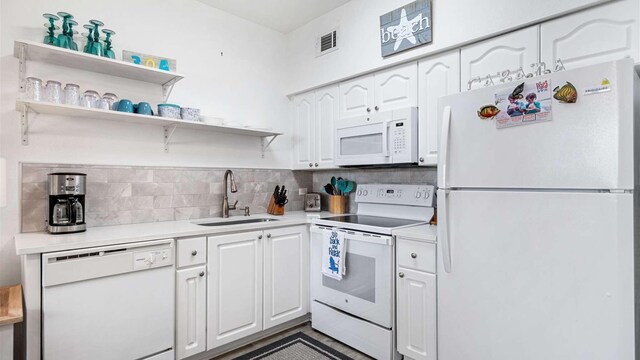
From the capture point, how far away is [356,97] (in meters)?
2.78

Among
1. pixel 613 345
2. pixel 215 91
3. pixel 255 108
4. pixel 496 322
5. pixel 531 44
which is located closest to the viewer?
pixel 613 345

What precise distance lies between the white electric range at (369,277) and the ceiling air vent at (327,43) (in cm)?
128

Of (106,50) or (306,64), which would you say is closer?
(106,50)

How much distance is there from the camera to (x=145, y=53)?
8.14 feet

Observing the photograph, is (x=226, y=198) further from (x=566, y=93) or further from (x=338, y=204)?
(x=566, y=93)

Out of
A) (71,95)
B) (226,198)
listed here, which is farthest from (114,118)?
(226,198)

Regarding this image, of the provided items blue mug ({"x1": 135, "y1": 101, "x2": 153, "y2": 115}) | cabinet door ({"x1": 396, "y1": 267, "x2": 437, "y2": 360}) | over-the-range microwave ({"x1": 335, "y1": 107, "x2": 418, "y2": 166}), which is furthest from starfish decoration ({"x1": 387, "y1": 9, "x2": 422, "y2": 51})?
blue mug ({"x1": 135, "y1": 101, "x2": 153, "y2": 115})

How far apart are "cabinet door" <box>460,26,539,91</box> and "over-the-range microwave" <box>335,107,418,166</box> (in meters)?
0.43

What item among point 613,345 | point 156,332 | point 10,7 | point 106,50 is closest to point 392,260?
point 613,345

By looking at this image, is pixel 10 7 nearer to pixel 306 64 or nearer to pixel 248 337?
pixel 306 64

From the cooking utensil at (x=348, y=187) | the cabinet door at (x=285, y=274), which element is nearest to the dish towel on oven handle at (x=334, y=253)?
the cabinet door at (x=285, y=274)

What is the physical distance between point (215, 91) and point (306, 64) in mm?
907

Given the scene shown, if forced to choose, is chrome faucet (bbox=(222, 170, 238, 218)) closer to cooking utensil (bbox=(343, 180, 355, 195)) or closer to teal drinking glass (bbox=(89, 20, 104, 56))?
cooking utensil (bbox=(343, 180, 355, 195))

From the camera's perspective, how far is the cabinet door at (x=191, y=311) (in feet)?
6.72
